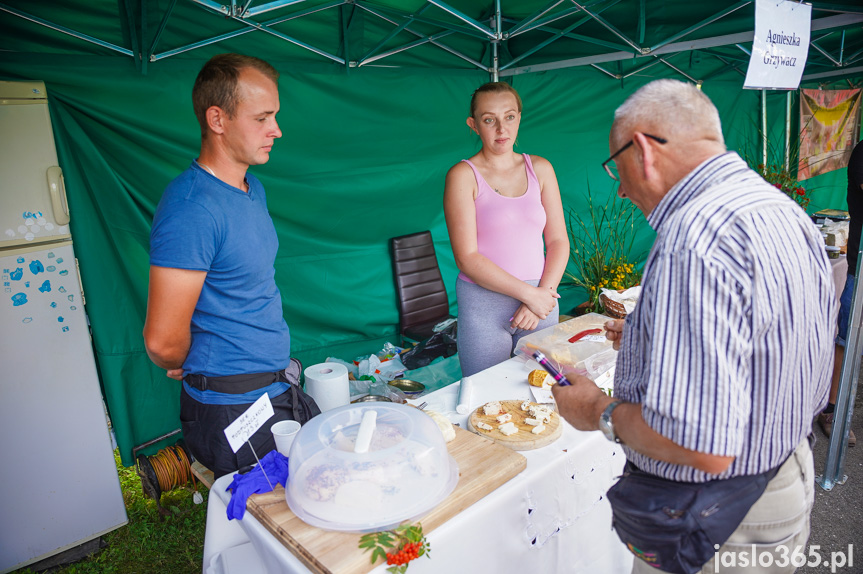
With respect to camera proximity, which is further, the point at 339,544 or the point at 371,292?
the point at 371,292

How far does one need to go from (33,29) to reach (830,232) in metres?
5.09

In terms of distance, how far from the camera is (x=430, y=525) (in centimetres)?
122

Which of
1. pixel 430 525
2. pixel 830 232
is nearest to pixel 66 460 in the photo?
pixel 430 525

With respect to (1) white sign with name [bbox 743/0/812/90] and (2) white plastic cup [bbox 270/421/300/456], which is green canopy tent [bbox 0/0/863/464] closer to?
(1) white sign with name [bbox 743/0/812/90]

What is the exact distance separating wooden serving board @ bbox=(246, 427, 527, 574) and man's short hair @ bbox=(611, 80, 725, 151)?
0.86 meters

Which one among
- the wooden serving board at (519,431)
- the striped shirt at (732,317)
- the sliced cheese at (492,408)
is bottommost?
the wooden serving board at (519,431)

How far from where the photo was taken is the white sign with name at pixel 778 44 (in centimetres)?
258

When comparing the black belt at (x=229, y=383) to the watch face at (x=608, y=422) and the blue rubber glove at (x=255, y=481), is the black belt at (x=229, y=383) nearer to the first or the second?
the blue rubber glove at (x=255, y=481)

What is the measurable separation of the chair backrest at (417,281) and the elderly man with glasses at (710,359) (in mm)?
3258

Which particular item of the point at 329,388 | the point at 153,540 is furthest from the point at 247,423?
the point at 153,540

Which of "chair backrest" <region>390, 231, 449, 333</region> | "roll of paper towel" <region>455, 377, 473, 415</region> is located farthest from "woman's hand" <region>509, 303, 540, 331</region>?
"chair backrest" <region>390, 231, 449, 333</region>

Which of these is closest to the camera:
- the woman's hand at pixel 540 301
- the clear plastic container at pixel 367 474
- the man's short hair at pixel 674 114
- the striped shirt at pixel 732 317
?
the striped shirt at pixel 732 317

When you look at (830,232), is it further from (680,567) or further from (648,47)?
(680,567)

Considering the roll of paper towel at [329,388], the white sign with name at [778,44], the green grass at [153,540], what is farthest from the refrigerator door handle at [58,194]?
the white sign with name at [778,44]
